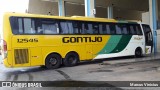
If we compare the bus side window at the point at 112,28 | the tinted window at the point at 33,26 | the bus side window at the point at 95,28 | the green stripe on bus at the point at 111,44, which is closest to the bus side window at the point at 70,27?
the tinted window at the point at 33,26

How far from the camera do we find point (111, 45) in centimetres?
1856

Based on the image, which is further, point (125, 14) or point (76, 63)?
point (125, 14)

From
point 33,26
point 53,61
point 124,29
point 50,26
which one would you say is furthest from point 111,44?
point 33,26

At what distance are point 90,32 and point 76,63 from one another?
2197 millimetres

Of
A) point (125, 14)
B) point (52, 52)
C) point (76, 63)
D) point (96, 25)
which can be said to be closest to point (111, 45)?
point (96, 25)

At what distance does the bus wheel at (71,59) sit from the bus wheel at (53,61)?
0.48m

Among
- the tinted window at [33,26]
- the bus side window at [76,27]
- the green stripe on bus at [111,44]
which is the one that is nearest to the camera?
the tinted window at [33,26]

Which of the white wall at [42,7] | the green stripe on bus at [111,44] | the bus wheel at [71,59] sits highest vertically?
the white wall at [42,7]

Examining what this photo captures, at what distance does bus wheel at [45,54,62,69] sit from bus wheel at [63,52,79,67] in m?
0.48

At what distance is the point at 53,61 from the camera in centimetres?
1525

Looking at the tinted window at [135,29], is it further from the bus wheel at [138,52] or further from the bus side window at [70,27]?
the bus side window at [70,27]

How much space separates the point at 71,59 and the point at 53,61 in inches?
54.7

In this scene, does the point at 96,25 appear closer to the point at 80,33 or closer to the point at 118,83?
the point at 80,33

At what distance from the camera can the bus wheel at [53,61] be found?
49.2 feet
